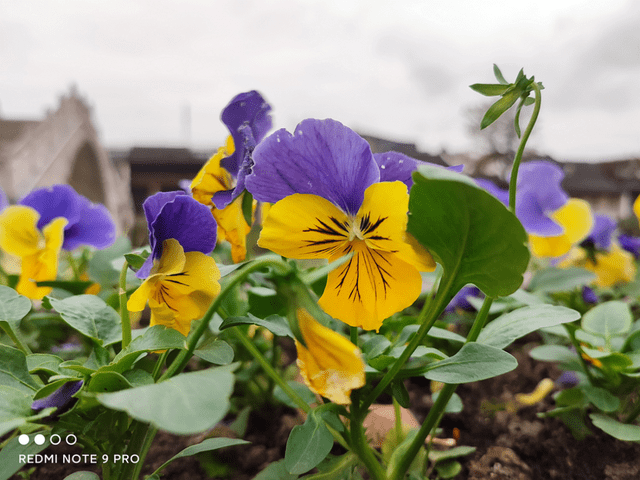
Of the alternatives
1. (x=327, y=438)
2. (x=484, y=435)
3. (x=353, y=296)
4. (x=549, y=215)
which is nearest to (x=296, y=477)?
(x=327, y=438)

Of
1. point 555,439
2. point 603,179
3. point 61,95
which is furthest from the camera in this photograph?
point 61,95

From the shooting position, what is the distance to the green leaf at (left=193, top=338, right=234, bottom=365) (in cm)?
36

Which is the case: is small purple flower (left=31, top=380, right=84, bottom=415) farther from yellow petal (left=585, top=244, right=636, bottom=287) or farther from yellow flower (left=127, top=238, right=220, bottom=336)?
yellow petal (left=585, top=244, right=636, bottom=287)

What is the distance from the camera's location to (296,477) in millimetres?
442

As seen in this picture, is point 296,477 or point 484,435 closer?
point 296,477

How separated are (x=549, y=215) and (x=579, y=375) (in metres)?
0.34

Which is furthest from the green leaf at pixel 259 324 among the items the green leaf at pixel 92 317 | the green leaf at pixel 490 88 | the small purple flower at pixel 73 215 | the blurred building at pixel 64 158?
the blurred building at pixel 64 158

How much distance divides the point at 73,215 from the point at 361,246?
62 cm

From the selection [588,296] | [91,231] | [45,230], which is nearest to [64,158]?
[91,231]

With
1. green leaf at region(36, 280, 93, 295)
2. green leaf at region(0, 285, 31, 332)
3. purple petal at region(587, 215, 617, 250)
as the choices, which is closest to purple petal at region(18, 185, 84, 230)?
green leaf at region(36, 280, 93, 295)

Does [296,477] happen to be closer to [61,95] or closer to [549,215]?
[549,215]

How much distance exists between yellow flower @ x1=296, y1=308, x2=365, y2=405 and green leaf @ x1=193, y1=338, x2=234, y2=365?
10 centimetres

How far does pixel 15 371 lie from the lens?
0.38 meters

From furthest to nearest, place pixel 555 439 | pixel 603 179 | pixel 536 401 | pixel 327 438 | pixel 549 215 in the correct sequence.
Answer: pixel 603 179 < pixel 549 215 < pixel 536 401 < pixel 555 439 < pixel 327 438
